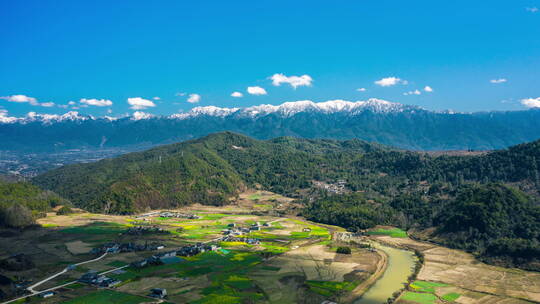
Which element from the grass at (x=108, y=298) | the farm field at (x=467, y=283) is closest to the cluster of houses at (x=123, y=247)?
the grass at (x=108, y=298)

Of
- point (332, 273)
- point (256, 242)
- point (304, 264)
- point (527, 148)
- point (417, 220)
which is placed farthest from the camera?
point (527, 148)

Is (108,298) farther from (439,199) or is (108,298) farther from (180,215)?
(439,199)

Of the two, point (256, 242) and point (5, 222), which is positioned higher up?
point (5, 222)

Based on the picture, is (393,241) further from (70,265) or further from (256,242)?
(70,265)

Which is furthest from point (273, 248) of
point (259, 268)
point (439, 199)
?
point (439, 199)

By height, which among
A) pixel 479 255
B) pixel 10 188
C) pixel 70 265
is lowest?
pixel 479 255

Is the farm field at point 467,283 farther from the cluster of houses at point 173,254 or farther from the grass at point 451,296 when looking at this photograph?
the cluster of houses at point 173,254

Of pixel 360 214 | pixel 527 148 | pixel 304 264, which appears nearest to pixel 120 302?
pixel 304 264
